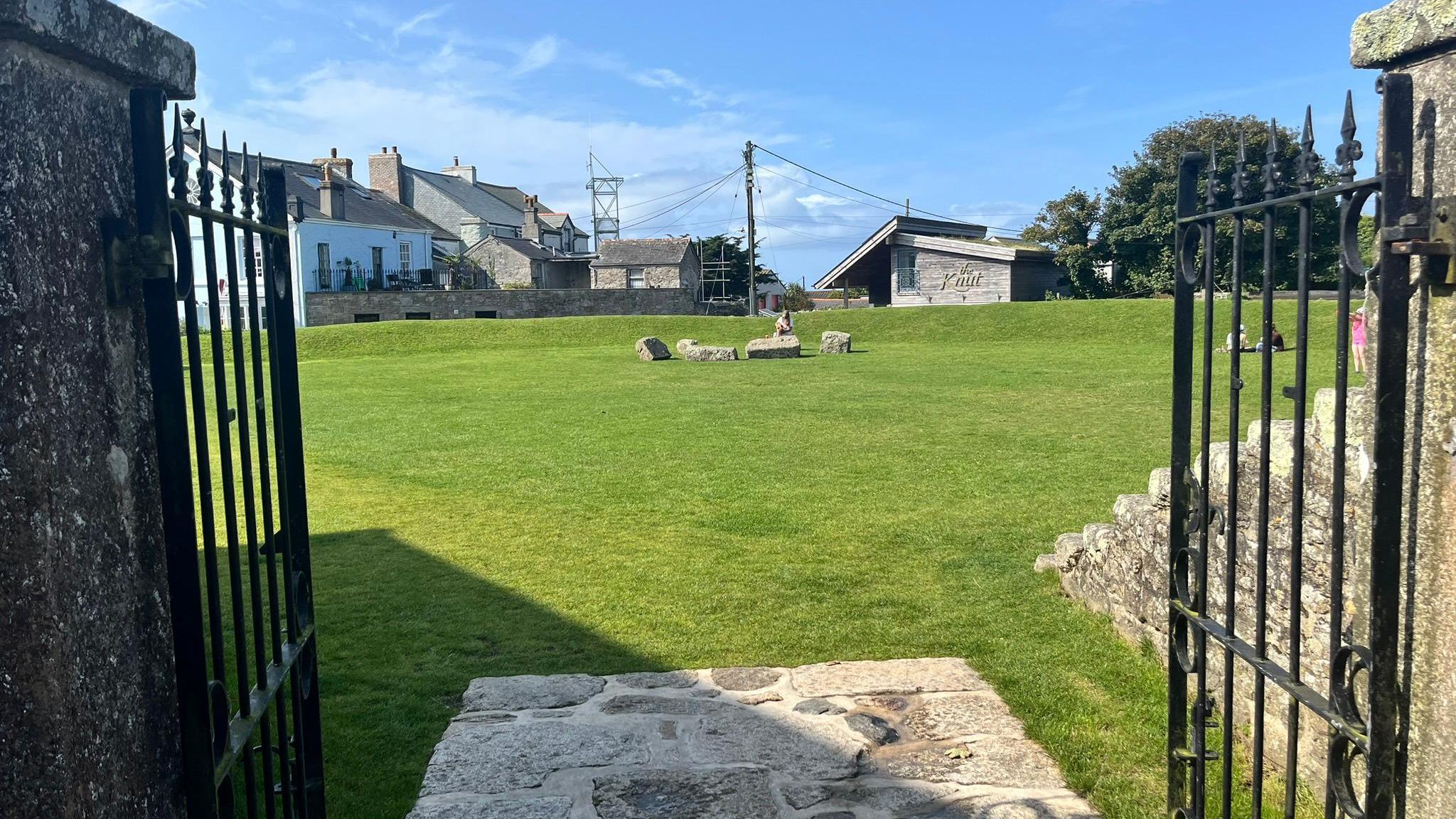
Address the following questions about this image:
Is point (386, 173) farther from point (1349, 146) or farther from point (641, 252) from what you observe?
point (1349, 146)

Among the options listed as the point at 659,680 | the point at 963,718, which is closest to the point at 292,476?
the point at 659,680

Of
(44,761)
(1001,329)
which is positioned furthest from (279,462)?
(1001,329)

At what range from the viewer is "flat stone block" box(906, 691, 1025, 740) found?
4.84 m

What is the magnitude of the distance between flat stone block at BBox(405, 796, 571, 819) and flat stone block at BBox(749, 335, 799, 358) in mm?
24780

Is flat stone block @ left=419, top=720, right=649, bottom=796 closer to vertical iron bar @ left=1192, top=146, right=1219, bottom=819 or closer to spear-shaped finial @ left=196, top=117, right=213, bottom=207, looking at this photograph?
vertical iron bar @ left=1192, top=146, right=1219, bottom=819

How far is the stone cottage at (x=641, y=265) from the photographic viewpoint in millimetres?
64688

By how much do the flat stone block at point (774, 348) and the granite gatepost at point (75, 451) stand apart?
26.5 m

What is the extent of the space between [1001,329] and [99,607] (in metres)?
35.9

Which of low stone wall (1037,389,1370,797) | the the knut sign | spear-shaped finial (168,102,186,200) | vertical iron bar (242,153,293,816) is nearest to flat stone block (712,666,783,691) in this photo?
low stone wall (1037,389,1370,797)

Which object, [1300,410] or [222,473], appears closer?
[1300,410]

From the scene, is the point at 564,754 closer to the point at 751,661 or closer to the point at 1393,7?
the point at 751,661

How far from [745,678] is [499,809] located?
5.89ft

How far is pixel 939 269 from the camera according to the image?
4950 centimetres

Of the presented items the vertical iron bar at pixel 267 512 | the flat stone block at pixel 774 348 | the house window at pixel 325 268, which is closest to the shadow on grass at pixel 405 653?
the vertical iron bar at pixel 267 512
